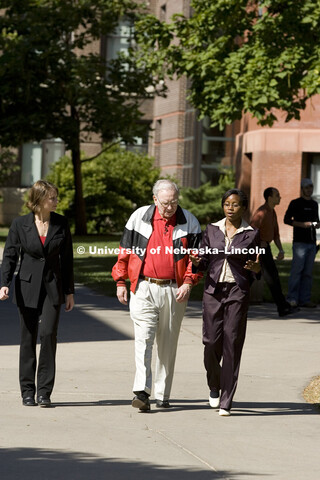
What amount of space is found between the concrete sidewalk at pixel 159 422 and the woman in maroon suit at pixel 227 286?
0.40 metres

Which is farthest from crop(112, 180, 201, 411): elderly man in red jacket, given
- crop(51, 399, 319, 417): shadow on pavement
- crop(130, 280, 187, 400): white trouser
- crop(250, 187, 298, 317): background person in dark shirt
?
crop(250, 187, 298, 317): background person in dark shirt

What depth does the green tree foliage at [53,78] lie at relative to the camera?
33000mm

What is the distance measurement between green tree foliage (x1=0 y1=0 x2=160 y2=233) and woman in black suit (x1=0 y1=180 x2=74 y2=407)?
2467cm

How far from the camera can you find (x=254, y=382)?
9742 millimetres

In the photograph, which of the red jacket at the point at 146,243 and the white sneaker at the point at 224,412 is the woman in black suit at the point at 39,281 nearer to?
the red jacket at the point at 146,243

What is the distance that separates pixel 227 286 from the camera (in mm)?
8219

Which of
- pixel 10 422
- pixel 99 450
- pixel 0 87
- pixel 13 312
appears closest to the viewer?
pixel 99 450

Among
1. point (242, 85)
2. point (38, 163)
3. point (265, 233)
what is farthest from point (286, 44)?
point (38, 163)

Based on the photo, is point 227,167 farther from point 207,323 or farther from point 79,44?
point 207,323

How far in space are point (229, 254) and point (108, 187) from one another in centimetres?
3053

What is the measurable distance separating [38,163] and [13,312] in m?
32.9

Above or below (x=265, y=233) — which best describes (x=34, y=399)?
below

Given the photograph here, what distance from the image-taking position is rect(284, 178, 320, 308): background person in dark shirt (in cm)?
1543

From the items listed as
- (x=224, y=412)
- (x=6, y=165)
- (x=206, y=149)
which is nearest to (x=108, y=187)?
(x=206, y=149)
